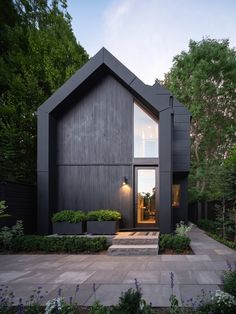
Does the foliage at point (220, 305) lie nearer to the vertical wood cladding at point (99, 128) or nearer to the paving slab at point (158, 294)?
the paving slab at point (158, 294)

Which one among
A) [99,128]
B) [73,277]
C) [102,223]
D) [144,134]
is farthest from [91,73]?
[73,277]

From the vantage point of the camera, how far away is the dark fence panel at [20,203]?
10.8 meters

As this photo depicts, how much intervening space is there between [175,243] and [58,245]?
130 inches

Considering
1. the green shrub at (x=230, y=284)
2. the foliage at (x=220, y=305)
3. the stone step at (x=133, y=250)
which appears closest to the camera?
the foliage at (x=220, y=305)

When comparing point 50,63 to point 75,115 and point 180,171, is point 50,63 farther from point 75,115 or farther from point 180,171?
point 180,171

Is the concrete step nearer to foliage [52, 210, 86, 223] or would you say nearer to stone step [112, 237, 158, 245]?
stone step [112, 237, 158, 245]

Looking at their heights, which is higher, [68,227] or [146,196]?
[146,196]

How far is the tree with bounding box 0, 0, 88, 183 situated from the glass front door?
6.37 meters

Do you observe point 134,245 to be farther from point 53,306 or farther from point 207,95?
point 207,95

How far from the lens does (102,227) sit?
11422 millimetres

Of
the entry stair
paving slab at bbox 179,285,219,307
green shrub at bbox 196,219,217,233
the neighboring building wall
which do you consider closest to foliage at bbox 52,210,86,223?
the neighboring building wall

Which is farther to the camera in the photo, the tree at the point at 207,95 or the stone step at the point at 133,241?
the tree at the point at 207,95

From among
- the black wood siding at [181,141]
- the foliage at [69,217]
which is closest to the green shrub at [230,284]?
the foliage at [69,217]

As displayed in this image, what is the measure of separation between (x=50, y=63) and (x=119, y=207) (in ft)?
33.4
